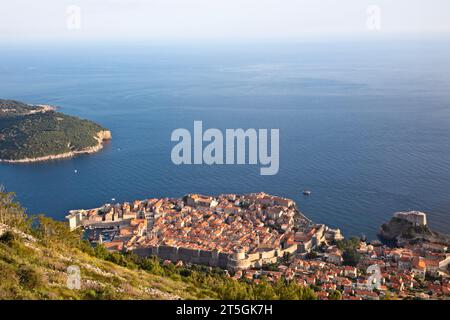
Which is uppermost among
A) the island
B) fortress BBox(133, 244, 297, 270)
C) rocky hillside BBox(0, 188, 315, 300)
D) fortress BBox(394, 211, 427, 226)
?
rocky hillside BBox(0, 188, 315, 300)

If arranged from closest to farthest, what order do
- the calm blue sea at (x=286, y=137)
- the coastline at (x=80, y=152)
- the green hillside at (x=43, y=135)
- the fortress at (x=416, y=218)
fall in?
the fortress at (x=416, y=218) → the calm blue sea at (x=286, y=137) → the coastline at (x=80, y=152) → the green hillside at (x=43, y=135)

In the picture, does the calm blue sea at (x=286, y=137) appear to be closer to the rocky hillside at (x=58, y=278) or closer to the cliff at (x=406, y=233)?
the cliff at (x=406, y=233)

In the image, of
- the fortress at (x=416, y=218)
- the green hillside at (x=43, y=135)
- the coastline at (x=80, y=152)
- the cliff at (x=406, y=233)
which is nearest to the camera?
the cliff at (x=406, y=233)

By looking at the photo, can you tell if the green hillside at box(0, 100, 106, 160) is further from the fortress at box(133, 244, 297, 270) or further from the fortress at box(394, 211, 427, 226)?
the fortress at box(394, 211, 427, 226)

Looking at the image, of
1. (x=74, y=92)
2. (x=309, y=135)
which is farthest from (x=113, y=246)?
(x=74, y=92)

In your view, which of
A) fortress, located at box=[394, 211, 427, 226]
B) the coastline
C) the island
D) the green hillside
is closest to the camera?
fortress, located at box=[394, 211, 427, 226]

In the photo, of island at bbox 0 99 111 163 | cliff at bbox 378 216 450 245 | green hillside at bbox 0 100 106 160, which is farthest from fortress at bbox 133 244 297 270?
green hillside at bbox 0 100 106 160

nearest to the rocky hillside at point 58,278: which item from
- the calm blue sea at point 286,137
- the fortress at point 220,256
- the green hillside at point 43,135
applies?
the fortress at point 220,256

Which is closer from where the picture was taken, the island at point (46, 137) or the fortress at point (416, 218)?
the fortress at point (416, 218)
